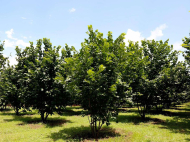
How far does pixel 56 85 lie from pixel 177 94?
1944cm

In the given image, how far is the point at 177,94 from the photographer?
24094 mm

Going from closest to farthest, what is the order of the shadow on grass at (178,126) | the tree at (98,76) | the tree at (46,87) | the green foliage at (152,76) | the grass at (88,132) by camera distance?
1. the tree at (98,76)
2. the grass at (88,132)
3. the shadow on grass at (178,126)
4. the tree at (46,87)
5. the green foliage at (152,76)

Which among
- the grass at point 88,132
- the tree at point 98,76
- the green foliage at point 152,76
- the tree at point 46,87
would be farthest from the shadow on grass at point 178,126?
the tree at point 46,87

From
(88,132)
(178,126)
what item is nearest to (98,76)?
(88,132)

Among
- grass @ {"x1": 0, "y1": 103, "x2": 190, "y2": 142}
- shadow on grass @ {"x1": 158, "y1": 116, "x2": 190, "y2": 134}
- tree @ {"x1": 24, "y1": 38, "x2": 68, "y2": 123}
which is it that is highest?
tree @ {"x1": 24, "y1": 38, "x2": 68, "y2": 123}

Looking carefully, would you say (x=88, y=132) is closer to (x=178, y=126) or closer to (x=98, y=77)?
(x=98, y=77)

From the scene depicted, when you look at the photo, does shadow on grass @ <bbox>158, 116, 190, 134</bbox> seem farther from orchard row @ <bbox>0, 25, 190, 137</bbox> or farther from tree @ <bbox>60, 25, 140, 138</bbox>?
tree @ <bbox>60, 25, 140, 138</bbox>

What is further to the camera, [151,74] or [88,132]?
[151,74]

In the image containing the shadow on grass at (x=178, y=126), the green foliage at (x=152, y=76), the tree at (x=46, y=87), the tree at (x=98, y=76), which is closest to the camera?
the tree at (x=98, y=76)

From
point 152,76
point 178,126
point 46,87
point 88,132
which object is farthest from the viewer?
point 152,76

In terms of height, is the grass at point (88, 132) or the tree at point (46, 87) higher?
the tree at point (46, 87)

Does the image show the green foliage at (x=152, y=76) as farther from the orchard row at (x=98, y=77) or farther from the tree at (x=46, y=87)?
the tree at (x=46, y=87)

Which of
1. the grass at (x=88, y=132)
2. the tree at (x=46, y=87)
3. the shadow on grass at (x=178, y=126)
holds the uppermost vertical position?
the tree at (x=46, y=87)

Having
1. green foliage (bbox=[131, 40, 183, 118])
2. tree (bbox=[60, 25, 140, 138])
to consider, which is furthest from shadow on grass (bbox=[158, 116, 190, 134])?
tree (bbox=[60, 25, 140, 138])
